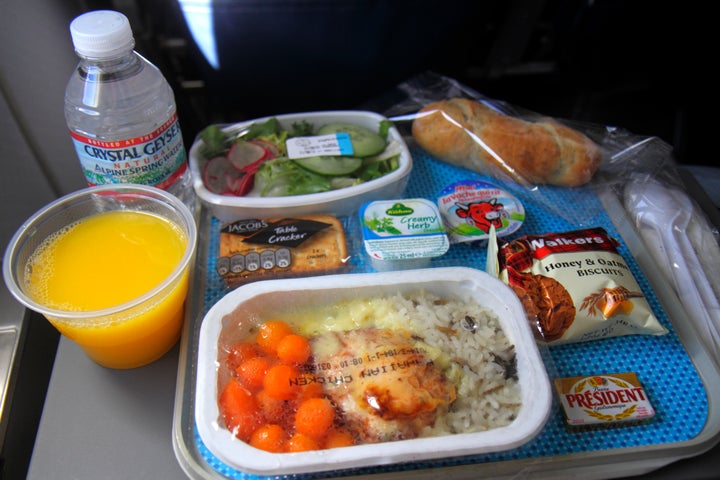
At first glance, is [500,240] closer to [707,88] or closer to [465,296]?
[465,296]

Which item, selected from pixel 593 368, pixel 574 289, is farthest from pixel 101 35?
pixel 593 368

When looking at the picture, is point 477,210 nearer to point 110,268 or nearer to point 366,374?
point 366,374

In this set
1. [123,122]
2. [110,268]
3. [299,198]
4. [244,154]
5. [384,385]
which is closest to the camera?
[384,385]

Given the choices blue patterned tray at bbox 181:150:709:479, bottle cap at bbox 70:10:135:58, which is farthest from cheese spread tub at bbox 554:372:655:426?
bottle cap at bbox 70:10:135:58

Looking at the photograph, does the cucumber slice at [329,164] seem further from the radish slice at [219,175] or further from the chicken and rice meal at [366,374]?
the chicken and rice meal at [366,374]

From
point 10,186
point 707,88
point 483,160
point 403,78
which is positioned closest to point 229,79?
point 403,78

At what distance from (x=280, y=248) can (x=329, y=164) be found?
0.27 metres

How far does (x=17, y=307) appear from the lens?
4.22 ft

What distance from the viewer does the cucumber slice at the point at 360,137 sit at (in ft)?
4.28

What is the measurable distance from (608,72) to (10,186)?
6.01ft

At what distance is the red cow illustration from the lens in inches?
46.5

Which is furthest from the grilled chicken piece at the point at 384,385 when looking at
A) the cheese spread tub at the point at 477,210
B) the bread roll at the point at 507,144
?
the bread roll at the point at 507,144

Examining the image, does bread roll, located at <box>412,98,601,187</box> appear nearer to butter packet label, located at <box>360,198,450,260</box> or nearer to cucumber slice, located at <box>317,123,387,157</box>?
cucumber slice, located at <box>317,123,387,157</box>

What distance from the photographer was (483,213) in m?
1.20
